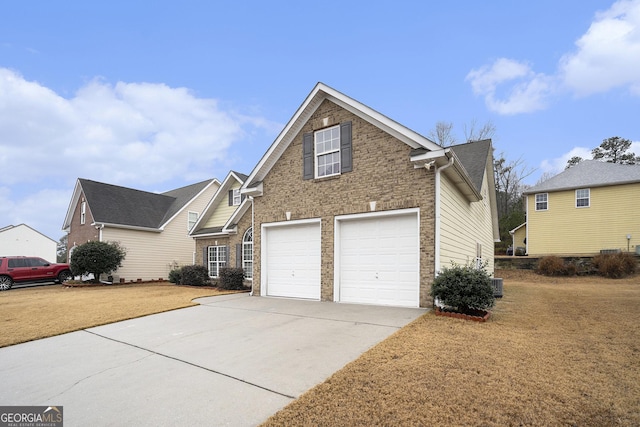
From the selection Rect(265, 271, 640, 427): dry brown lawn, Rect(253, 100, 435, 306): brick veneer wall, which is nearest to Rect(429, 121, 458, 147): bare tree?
Rect(253, 100, 435, 306): brick veneer wall

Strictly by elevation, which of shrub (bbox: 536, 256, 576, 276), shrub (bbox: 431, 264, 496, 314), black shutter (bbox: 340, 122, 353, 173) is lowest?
shrub (bbox: 536, 256, 576, 276)

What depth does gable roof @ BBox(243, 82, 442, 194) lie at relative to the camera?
29.8ft

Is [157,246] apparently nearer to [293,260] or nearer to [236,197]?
[236,197]

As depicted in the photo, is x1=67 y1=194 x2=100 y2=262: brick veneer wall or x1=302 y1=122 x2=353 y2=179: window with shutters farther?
x1=67 y1=194 x2=100 y2=262: brick veneer wall

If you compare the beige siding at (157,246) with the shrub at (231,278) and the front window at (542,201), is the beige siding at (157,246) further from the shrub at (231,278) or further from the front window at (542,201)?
the front window at (542,201)

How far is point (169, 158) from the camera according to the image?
86.3 ft

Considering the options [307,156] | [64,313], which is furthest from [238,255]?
[64,313]

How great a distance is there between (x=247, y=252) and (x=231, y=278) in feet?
4.97

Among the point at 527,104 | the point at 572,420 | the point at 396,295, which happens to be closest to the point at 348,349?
the point at 572,420

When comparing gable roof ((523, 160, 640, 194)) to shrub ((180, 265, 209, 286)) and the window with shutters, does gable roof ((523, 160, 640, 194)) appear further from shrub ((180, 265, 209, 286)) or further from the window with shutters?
shrub ((180, 265, 209, 286))

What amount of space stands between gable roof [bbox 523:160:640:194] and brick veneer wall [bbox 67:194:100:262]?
101ft

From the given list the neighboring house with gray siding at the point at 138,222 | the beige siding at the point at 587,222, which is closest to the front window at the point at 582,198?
the beige siding at the point at 587,222

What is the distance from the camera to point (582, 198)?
73.3ft

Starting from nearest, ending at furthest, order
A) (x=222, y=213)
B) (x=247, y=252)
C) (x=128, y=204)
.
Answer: (x=247, y=252)
(x=222, y=213)
(x=128, y=204)
